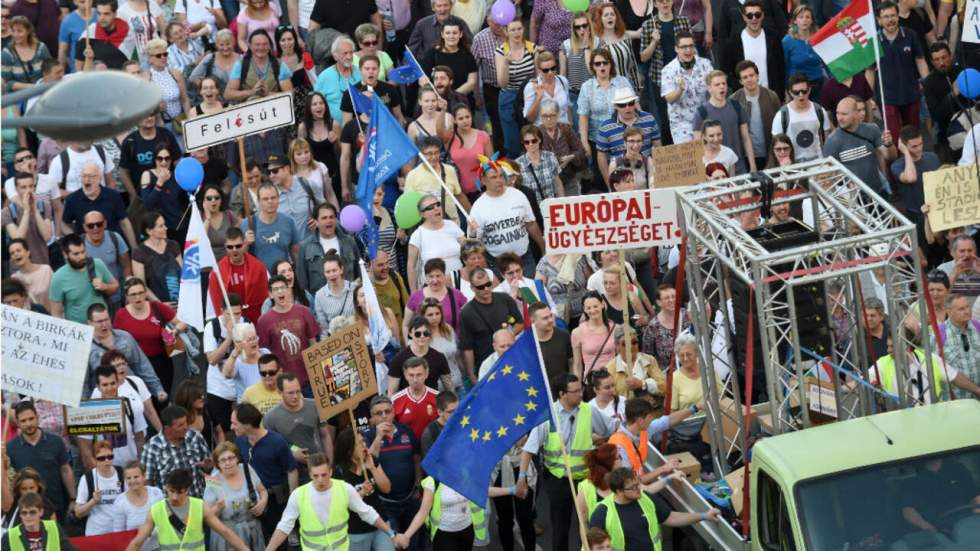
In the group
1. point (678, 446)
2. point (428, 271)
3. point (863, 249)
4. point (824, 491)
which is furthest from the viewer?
point (428, 271)

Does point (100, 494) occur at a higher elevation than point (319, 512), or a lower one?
higher

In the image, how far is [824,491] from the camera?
13.5 meters

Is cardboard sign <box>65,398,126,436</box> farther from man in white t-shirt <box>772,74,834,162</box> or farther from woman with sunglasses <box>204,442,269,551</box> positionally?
man in white t-shirt <box>772,74,834,162</box>

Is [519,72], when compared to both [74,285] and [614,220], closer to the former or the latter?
[614,220]

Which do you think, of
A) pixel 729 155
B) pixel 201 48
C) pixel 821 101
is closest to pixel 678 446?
pixel 729 155

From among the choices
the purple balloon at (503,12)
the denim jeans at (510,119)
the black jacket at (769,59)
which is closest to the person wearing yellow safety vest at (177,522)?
the denim jeans at (510,119)

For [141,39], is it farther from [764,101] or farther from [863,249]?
[863,249]

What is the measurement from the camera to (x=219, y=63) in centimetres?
2284

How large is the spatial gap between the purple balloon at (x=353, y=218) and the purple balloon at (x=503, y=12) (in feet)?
12.8

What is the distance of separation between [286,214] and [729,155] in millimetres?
4797

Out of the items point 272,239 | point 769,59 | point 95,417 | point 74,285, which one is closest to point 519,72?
point 769,59

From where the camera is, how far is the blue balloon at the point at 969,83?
22.5 metres

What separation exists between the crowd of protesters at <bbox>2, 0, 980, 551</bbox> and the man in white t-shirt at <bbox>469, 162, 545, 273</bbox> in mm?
25

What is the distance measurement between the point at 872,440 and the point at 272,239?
26.9 feet
